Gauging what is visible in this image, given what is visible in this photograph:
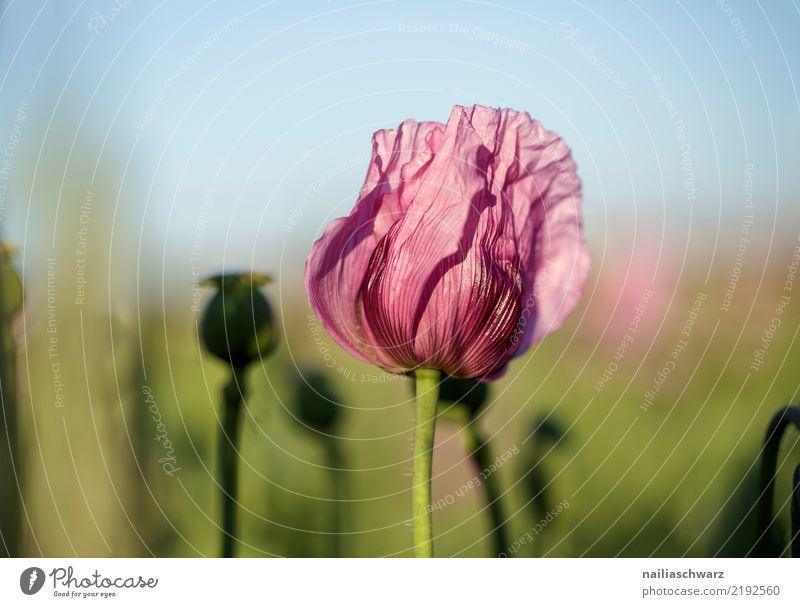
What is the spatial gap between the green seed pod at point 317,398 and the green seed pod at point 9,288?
154 millimetres

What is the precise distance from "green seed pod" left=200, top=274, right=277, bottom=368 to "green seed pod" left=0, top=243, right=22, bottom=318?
0.38 ft

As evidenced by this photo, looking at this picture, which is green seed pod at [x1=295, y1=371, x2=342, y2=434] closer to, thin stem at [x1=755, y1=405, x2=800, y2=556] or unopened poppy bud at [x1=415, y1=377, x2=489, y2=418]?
unopened poppy bud at [x1=415, y1=377, x2=489, y2=418]

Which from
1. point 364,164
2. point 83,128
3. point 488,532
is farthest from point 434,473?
point 83,128

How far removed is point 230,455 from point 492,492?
0.46 ft

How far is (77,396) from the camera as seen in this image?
1.59 ft

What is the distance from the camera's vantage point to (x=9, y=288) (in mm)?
479

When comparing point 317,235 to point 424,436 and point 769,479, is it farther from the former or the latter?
point 769,479

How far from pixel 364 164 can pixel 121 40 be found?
0.15 meters

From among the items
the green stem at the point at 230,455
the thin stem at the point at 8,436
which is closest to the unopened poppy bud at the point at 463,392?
the green stem at the point at 230,455

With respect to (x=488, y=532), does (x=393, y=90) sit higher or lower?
higher

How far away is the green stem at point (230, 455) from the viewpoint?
477 mm

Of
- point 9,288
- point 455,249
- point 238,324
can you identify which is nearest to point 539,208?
point 455,249

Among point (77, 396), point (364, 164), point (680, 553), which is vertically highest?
point (364, 164)

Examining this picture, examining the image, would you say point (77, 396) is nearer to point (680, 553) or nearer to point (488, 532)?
point (488, 532)
